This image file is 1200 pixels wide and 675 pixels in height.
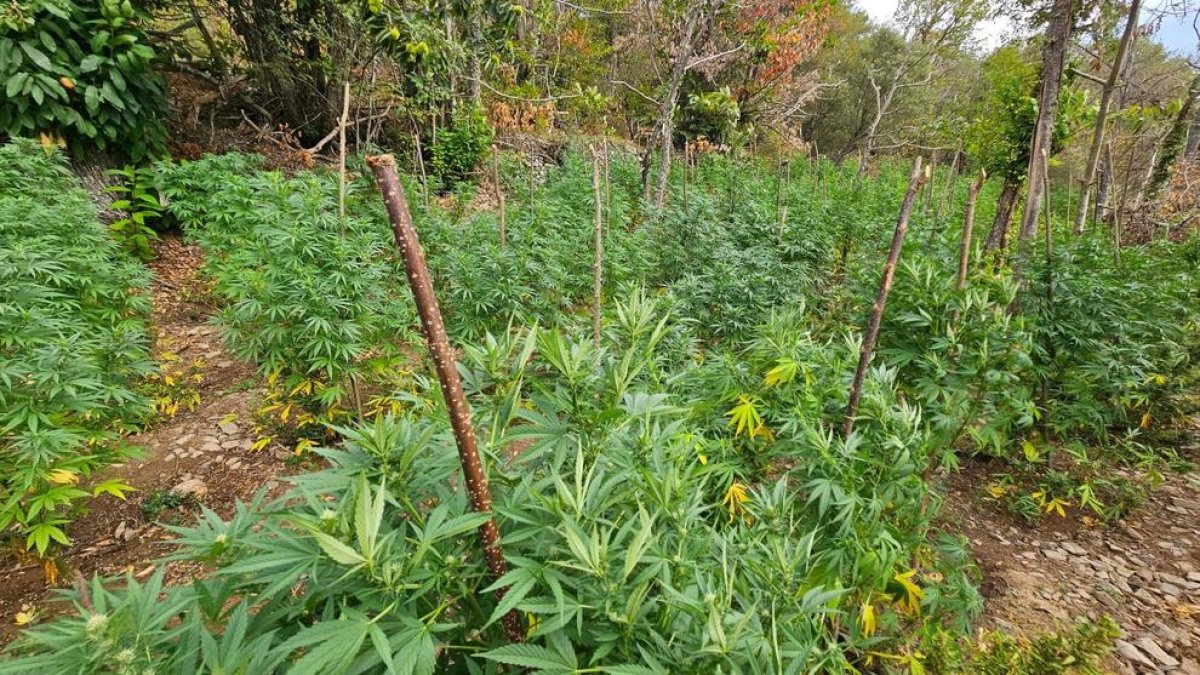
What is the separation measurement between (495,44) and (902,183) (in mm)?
9519

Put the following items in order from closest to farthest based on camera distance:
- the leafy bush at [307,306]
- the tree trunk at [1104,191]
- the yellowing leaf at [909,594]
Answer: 1. the yellowing leaf at [909,594]
2. the leafy bush at [307,306]
3. the tree trunk at [1104,191]

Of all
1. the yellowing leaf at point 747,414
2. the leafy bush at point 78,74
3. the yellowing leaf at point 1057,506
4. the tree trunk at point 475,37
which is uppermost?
the tree trunk at point 475,37

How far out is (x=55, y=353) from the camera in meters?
2.50

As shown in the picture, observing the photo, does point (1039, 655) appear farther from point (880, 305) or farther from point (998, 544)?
point (998, 544)

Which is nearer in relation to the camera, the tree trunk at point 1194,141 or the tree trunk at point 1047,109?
the tree trunk at point 1047,109

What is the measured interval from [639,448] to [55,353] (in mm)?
3012

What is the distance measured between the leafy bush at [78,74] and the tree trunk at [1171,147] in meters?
12.3

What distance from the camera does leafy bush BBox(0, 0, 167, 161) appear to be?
4.45 meters

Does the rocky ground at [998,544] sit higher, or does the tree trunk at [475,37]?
the tree trunk at [475,37]

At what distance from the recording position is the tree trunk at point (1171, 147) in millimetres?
6699

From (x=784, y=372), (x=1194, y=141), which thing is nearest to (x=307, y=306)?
(x=784, y=372)

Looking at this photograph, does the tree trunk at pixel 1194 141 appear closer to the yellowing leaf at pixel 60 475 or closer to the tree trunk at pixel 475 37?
the tree trunk at pixel 475 37

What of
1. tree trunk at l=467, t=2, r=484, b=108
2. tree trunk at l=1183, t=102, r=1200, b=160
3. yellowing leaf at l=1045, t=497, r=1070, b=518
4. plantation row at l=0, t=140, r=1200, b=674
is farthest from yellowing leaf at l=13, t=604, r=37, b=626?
tree trunk at l=1183, t=102, r=1200, b=160

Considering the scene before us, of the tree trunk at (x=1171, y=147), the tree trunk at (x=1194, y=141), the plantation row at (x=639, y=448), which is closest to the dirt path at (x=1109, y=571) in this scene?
the plantation row at (x=639, y=448)
